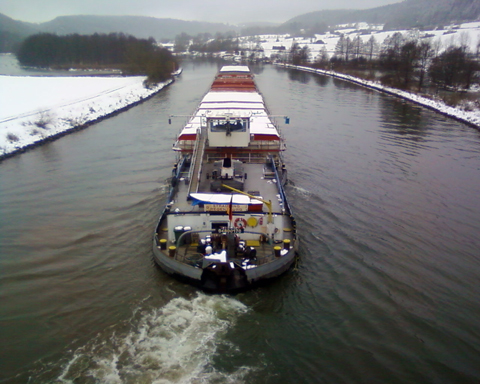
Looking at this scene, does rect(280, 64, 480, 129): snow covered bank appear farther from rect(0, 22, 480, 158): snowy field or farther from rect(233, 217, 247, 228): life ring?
rect(233, 217, 247, 228): life ring

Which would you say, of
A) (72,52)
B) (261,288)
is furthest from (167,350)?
(72,52)

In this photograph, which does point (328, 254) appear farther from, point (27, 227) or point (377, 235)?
point (27, 227)

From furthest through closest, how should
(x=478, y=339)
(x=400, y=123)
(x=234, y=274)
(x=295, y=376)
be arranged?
(x=400, y=123) → (x=234, y=274) → (x=478, y=339) → (x=295, y=376)

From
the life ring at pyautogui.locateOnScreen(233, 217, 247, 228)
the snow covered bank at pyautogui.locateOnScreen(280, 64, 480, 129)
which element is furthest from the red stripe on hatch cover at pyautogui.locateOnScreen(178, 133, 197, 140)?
the snow covered bank at pyautogui.locateOnScreen(280, 64, 480, 129)

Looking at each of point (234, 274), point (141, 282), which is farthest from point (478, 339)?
point (141, 282)

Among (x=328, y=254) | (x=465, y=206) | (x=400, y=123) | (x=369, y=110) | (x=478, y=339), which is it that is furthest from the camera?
(x=369, y=110)

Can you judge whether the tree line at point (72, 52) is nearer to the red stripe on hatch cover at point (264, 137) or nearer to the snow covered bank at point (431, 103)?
the snow covered bank at point (431, 103)
